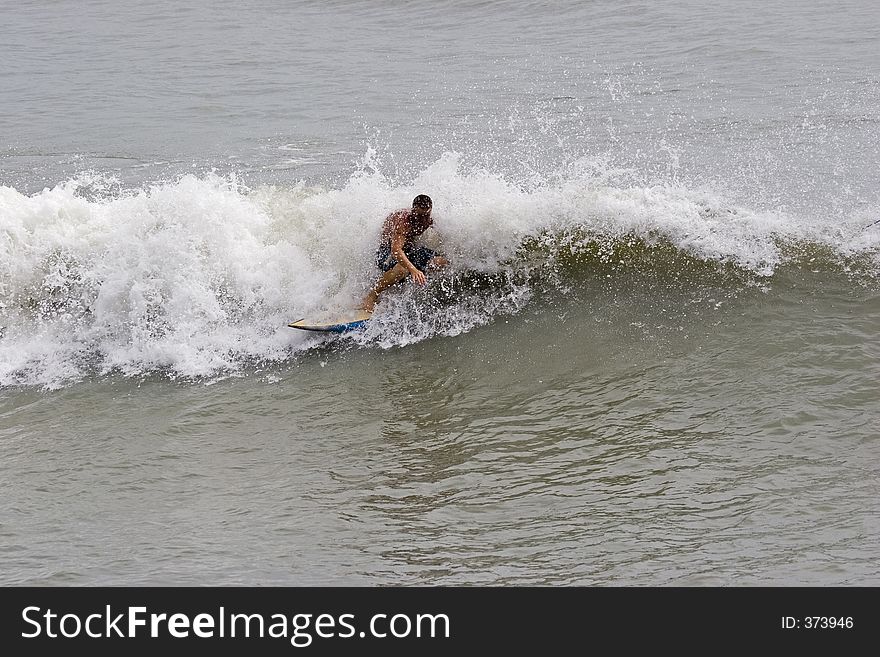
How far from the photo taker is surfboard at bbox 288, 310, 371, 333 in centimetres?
787

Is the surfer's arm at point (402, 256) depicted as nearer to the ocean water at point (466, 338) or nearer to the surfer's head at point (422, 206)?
the surfer's head at point (422, 206)

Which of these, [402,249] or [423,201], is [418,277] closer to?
[402,249]

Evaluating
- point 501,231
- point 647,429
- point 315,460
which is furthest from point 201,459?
point 501,231

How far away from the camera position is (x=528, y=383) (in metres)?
6.80

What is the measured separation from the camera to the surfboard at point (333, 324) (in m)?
7.87

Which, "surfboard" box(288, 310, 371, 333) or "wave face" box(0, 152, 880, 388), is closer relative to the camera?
"surfboard" box(288, 310, 371, 333)

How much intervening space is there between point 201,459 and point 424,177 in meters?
4.15

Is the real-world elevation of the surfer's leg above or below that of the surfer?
below

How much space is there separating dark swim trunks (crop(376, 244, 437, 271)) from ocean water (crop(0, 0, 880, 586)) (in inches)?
8.4

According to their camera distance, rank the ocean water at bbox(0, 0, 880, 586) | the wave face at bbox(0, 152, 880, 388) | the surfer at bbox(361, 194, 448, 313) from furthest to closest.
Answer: the surfer at bbox(361, 194, 448, 313)
the wave face at bbox(0, 152, 880, 388)
the ocean water at bbox(0, 0, 880, 586)

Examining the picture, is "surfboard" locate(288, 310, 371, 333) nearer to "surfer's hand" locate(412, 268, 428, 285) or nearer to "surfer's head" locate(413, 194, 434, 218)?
"surfer's hand" locate(412, 268, 428, 285)

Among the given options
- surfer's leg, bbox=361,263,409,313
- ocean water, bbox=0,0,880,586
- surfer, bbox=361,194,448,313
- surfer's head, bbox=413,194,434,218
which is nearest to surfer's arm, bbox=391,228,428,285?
surfer, bbox=361,194,448,313

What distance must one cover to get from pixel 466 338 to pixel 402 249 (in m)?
1.07

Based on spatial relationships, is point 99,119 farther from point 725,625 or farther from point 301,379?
point 725,625
